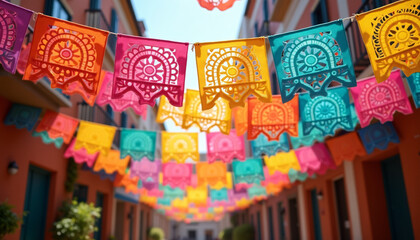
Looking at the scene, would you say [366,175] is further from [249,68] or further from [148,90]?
[148,90]

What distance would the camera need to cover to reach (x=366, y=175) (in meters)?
8.44

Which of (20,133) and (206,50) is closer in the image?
(206,50)

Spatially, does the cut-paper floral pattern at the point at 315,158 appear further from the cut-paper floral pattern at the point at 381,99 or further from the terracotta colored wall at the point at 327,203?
the cut-paper floral pattern at the point at 381,99

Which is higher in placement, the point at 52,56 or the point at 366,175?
the point at 52,56

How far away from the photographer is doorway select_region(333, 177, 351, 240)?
10094 mm

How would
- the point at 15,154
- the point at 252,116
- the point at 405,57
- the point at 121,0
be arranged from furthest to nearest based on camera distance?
1. the point at 121,0
2. the point at 15,154
3. the point at 252,116
4. the point at 405,57

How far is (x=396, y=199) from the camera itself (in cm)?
784

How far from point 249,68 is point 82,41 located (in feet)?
7.17

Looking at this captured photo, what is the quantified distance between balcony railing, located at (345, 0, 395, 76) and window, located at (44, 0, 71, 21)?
20.8ft

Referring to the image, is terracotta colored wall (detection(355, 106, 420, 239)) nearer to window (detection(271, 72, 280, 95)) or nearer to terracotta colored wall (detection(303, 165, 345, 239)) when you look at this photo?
terracotta colored wall (detection(303, 165, 345, 239))

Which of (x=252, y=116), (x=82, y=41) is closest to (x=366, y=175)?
(x=252, y=116)

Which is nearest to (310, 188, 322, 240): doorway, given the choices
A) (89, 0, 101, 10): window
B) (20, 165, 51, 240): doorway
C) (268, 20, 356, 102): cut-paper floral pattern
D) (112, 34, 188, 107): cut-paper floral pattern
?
(20, 165, 51, 240): doorway

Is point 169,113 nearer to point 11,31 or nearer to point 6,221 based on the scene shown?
point 11,31

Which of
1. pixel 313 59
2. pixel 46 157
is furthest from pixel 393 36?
pixel 46 157
